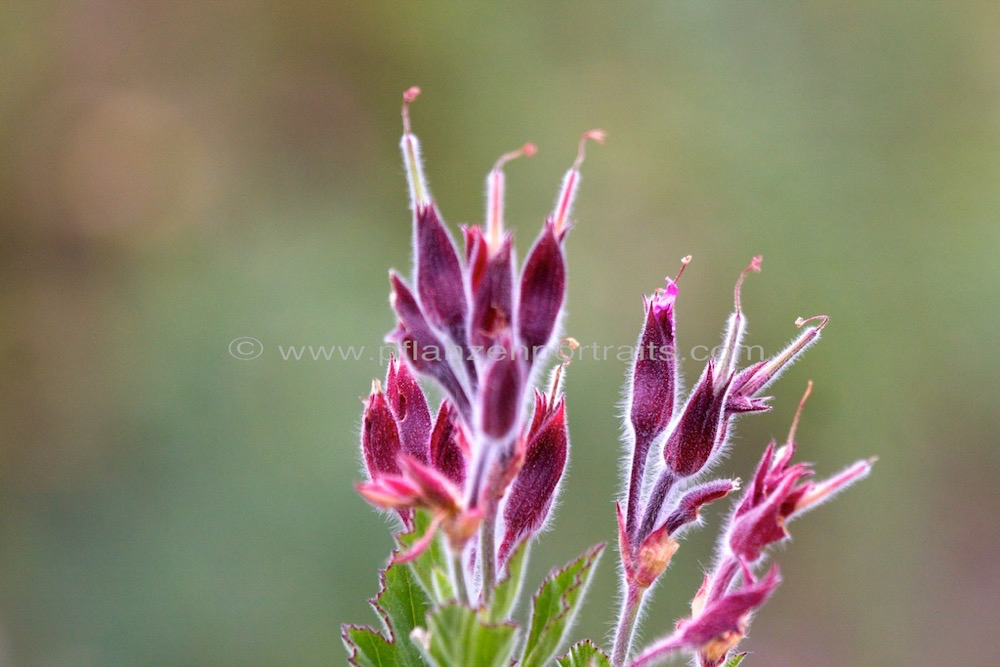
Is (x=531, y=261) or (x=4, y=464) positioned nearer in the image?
(x=531, y=261)

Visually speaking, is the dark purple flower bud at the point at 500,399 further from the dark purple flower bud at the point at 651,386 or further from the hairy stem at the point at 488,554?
the dark purple flower bud at the point at 651,386

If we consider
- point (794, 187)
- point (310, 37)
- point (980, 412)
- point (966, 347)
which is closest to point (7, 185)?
point (310, 37)

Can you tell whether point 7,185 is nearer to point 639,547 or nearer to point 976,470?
point 639,547

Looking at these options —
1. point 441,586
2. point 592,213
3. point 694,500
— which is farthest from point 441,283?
point 592,213

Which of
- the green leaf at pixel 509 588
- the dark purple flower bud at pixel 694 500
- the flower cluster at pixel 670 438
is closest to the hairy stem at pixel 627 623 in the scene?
the flower cluster at pixel 670 438
